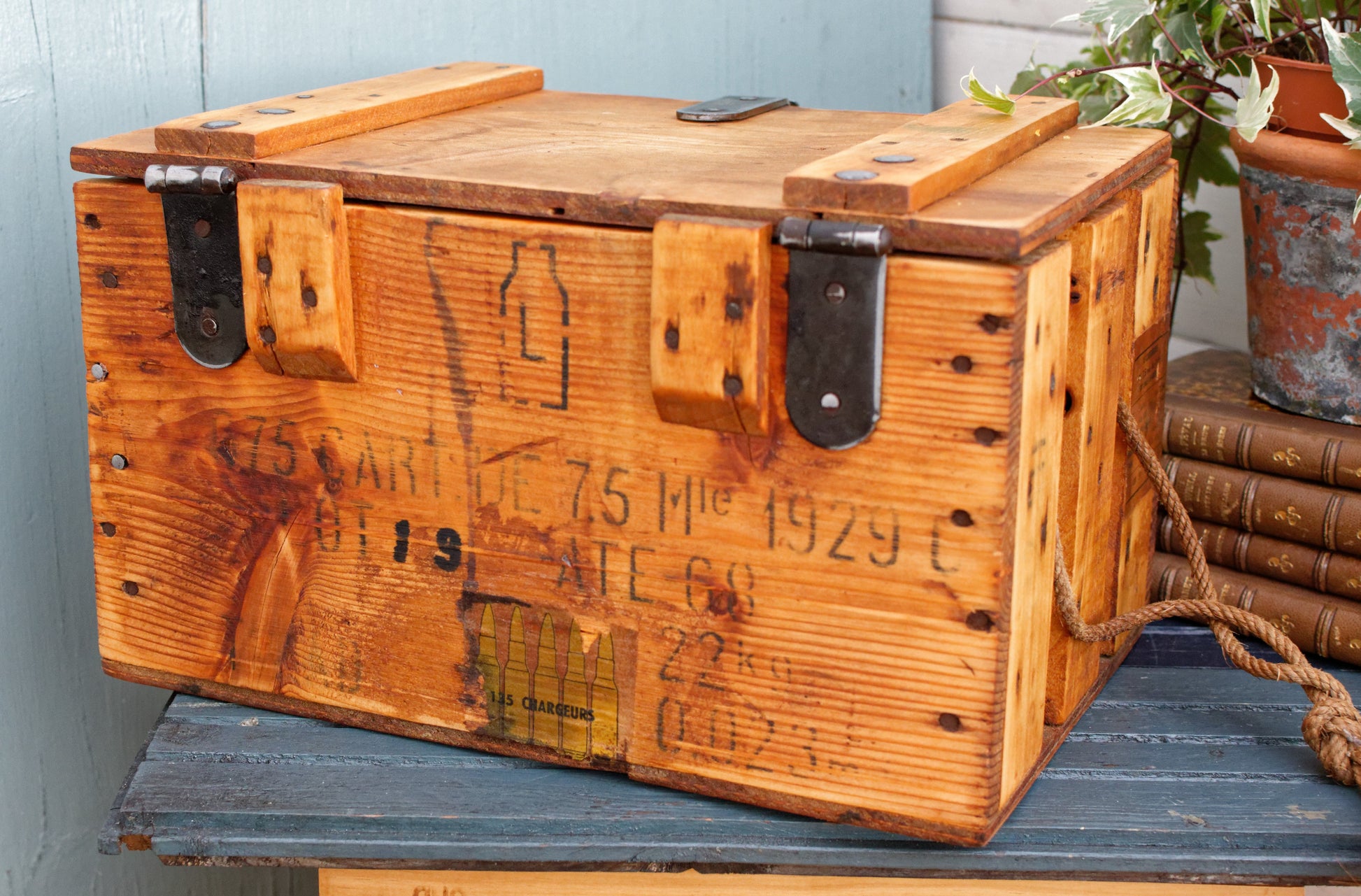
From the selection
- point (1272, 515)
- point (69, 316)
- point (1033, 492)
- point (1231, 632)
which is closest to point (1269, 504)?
point (1272, 515)

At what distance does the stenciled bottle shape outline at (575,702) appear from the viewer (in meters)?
0.98

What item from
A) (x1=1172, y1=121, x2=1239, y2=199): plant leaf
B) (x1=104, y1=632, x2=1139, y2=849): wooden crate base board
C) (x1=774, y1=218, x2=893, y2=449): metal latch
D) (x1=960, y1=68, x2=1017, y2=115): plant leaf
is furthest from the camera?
(x1=1172, y1=121, x2=1239, y2=199): plant leaf

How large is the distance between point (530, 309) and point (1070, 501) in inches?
16.1

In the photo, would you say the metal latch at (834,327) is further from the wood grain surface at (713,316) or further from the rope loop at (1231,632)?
the rope loop at (1231,632)

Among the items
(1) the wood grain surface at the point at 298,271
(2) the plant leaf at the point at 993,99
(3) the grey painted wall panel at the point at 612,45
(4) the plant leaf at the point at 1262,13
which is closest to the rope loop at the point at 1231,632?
(2) the plant leaf at the point at 993,99

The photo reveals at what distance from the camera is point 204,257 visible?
99cm

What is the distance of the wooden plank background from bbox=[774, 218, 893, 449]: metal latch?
0.69 meters

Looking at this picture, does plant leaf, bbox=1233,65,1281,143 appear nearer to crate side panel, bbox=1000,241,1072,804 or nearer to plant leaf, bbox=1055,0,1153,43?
plant leaf, bbox=1055,0,1153,43

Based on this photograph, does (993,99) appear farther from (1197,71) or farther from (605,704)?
(605,704)

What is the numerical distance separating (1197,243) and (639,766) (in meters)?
0.96

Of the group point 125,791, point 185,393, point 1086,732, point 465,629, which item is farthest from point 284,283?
point 1086,732

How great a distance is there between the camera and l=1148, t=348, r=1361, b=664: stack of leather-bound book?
3.76 ft

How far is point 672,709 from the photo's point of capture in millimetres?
961

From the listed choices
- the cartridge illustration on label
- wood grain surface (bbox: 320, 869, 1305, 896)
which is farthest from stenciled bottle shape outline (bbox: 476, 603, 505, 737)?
wood grain surface (bbox: 320, 869, 1305, 896)
